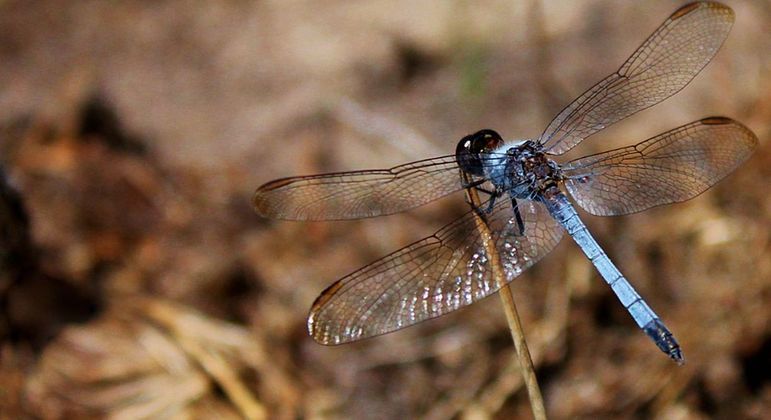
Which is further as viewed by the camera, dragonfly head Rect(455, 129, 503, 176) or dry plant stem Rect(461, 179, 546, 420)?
dragonfly head Rect(455, 129, 503, 176)

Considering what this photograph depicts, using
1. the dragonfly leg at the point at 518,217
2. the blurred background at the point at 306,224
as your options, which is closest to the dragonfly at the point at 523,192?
the dragonfly leg at the point at 518,217

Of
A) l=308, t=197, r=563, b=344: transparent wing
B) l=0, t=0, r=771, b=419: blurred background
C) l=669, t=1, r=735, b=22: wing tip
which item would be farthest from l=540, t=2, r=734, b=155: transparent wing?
l=0, t=0, r=771, b=419: blurred background

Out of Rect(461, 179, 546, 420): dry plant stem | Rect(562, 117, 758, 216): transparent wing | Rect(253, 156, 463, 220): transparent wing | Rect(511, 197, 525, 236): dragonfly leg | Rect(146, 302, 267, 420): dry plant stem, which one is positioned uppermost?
→ Rect(146, 302, 267, 420): dry plant stem

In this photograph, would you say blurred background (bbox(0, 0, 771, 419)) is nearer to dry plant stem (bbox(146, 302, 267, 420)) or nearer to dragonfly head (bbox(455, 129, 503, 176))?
dry plant stem (bbox(146, 302, 267, 420))

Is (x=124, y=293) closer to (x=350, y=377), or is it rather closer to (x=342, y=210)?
(x=350, y=377)

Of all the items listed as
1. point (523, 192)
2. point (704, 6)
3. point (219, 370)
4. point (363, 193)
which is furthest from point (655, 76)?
point (219, 370)

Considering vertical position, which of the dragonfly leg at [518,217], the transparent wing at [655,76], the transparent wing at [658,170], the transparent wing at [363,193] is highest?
the transparent wing at [655,76]

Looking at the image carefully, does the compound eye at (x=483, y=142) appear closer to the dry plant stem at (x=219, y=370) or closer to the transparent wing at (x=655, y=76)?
the transparent wing at (x=655, y=76)
